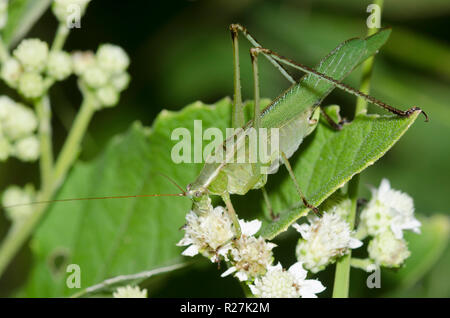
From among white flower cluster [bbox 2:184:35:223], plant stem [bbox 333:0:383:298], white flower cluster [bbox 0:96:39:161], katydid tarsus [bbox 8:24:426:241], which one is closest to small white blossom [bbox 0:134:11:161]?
white flower cluster [bbox 0:96:39:161]

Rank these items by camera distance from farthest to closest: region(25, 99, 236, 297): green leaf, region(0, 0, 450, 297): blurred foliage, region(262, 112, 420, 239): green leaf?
region(0, 0, 450, 297): blurred foliage < region(25, 99, 236, 297): green leaf < region(262, 112, 420, 239): green leaf

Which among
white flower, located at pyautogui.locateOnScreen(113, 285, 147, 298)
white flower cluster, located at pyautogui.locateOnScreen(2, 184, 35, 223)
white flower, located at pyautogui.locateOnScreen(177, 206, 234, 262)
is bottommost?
white flower, located at pyautogui.locateOnScreen(113, 285, 147, 298)

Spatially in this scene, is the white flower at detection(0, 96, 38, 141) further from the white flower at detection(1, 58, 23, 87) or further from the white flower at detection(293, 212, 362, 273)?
the white flower at detection(293, 212, 362, 273)

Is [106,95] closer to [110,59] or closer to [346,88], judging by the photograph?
[110,59]

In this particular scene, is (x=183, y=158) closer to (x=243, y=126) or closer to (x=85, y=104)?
(x=243, y=126)

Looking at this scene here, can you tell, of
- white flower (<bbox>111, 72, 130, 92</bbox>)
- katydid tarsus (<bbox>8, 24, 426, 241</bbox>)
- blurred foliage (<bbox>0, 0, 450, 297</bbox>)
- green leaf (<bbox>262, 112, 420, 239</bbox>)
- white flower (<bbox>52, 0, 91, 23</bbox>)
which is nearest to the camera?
green leaf (<bbox>262, 112, 420, 239</bbox>)

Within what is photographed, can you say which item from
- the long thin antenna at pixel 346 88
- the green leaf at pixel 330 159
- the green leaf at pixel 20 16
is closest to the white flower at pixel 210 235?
the green leaf at pixel 330 159
